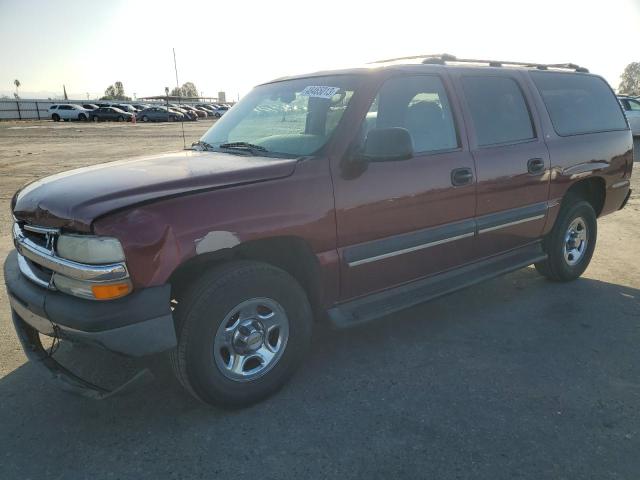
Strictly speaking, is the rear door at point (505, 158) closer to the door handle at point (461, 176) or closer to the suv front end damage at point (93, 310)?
the door handle at point (461, 176)

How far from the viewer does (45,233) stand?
105 inches

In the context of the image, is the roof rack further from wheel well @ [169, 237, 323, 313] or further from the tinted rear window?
wheel well @ [169, 237, 323, 313]

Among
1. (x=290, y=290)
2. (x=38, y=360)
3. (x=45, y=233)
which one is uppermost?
(x=45, y=233)

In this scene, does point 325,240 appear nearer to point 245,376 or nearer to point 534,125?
point 245,376

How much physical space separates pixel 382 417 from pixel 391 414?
0.06 m

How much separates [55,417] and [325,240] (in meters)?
1.81

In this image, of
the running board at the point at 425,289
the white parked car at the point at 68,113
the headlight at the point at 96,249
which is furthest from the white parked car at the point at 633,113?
the white parked car at the point at 68,113

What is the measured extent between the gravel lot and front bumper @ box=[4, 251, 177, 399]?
254 mm

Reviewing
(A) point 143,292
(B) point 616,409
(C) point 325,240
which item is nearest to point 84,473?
(A) point 143,292

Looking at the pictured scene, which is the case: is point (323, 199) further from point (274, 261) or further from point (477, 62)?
point (477, 62)

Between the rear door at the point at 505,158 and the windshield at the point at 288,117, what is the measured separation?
41.4 inches

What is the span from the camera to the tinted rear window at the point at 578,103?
454 cm

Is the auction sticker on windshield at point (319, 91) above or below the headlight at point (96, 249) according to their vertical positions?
above

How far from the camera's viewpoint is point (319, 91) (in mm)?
3535
